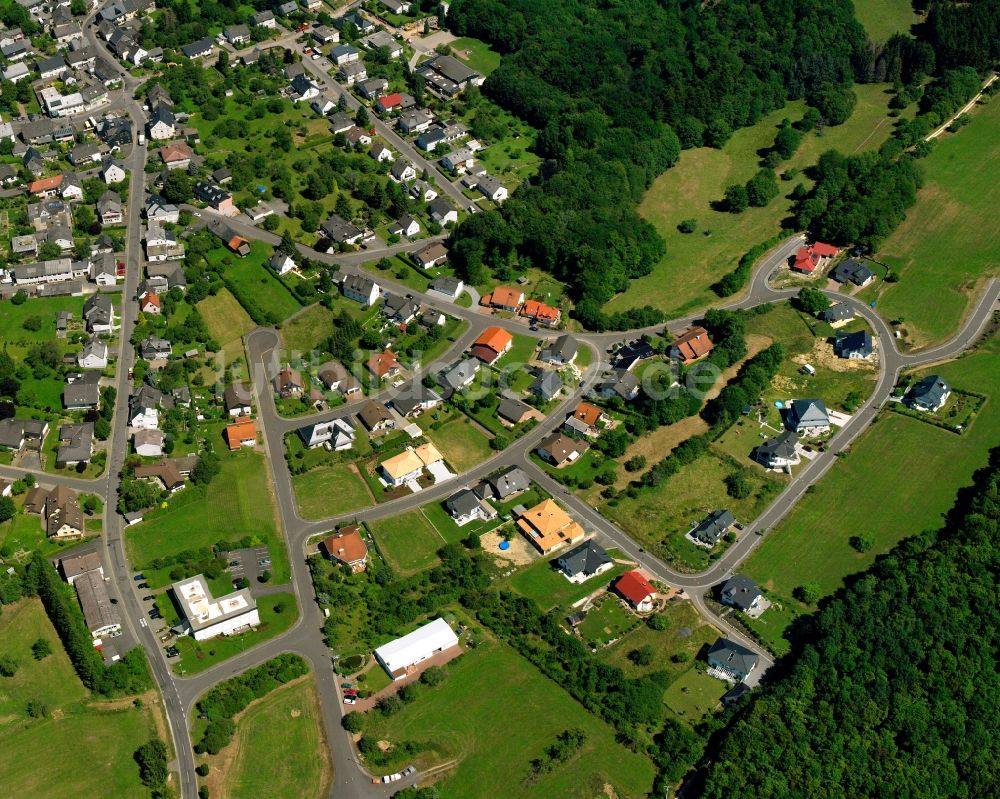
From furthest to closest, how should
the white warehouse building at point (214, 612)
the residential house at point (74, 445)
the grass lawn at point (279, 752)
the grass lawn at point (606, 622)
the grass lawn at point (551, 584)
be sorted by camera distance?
the residential house at point (74, 445) < the grass lawn at point (551, 584) < the grass lawn at point (606, 622) < the white warehouse building at point (214, 612) < the grass lawn at point (279, 752)

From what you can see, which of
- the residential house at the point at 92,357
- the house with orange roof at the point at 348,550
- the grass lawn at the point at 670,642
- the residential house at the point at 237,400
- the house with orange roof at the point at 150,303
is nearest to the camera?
the grass lawn at the point at 670,642

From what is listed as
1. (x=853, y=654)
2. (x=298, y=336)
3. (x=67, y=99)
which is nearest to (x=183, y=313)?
(x=298, y=336)

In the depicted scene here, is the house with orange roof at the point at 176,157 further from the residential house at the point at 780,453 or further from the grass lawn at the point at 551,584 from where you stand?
the residential house at the point at 780,453

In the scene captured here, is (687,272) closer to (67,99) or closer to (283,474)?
(283,474)

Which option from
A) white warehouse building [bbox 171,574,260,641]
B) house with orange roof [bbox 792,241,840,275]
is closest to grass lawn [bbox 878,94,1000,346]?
house with orange roof [bbox 792,241,840,275]

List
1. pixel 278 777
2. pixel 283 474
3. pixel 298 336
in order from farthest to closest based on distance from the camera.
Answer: pixel 298 336 < pixel 283 474 < pixel 278 777

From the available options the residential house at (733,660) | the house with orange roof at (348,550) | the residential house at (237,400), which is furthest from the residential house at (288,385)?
the residential house at (733,660)
